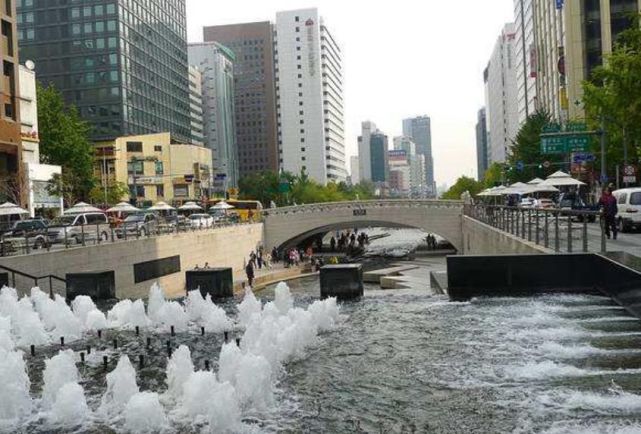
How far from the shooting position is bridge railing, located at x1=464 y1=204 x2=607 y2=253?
746 inches

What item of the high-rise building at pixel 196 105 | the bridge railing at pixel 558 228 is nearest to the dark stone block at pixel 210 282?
the bridge railing at pixel 558 228

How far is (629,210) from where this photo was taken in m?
27.3

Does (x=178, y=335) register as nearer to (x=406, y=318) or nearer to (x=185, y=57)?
(x=406, y=318)

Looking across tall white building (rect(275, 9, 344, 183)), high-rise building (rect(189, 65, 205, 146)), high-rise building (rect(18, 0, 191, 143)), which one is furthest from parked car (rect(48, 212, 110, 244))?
tall white building (rect(275, 9, 344, 183))

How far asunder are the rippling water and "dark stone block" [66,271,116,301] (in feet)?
37.0

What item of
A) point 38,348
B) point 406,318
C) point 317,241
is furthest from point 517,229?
point 317,241

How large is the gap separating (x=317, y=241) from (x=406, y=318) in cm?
7412

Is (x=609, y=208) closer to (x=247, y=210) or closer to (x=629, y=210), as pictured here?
(x=629, y=210)

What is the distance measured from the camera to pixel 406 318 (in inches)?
664

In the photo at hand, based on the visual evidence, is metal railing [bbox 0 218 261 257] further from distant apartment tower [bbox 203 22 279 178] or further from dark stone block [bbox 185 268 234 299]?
distant apartment tower [bbox 203 22 279 178]

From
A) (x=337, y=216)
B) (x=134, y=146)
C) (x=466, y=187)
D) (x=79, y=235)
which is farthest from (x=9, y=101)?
(x=466, y=187)

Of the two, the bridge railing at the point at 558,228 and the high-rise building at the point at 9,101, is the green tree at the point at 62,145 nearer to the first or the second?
the high-rise building at the point at 9,101

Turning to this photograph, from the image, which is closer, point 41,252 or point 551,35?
point 41,252

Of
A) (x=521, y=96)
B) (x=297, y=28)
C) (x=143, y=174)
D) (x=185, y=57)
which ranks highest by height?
(x=297, y=28)
